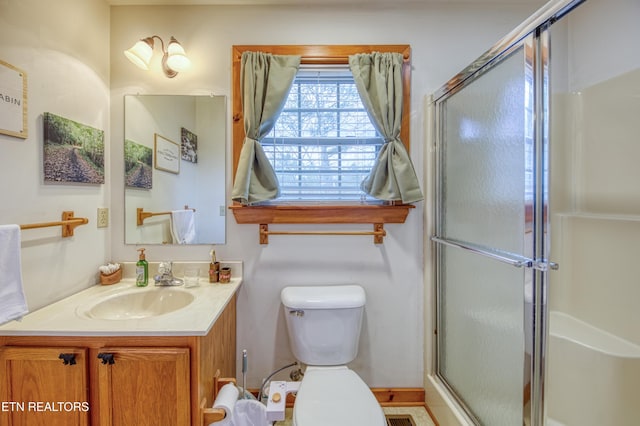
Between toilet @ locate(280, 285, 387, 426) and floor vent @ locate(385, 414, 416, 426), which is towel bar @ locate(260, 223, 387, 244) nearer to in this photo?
toilet @ locate(280, 285, 387, 426)

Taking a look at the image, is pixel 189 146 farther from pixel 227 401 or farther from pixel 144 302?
pixel 227 401

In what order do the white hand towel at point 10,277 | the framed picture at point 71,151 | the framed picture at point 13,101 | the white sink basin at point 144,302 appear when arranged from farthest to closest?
the white sink basin at point 144,302, the framed picture at point 71,151, the framed picture at point 13,101, the white hand towel at point 10,277

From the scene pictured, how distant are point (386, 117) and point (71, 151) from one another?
5.15 ft

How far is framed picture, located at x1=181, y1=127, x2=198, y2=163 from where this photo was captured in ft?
5.38

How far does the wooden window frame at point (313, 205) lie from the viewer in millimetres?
1623

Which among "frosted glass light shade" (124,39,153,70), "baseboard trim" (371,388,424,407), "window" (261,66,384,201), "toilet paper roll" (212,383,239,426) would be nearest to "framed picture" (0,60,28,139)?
"frosted glass light shade" (124,39,153,70)

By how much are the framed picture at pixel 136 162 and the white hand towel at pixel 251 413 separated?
4.27 feet

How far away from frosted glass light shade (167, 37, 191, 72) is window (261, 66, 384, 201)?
0.57 meters

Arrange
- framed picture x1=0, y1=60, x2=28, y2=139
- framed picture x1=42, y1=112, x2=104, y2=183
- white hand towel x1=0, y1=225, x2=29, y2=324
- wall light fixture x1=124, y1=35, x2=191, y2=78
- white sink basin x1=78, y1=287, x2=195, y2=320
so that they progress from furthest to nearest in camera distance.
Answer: wall light fixture x1=124, y1=35, x2=191, y2=78 < white sink basin x1=78, y1=287, x2=195, y2=320 < framed picture x1=42, y1=112, x2=104, y2=183 < framed picture x1=0, y1=60, x2=28, y2=139 < white hand towel x1=0, y1=225, x2=29, y2=324

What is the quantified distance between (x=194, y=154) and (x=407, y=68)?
1.31 meters

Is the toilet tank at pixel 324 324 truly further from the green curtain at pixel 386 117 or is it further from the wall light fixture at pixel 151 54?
the wall light fixture at pixel 151 54

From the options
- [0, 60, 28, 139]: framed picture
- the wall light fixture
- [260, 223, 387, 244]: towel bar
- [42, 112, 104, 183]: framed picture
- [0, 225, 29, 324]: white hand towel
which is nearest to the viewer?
[0, 225, 29, 324]: white hand towel

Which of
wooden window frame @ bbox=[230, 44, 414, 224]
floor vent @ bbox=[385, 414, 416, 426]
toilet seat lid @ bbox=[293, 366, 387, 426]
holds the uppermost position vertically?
wooden window frame @ bbox=[230, 44, 414, 224]

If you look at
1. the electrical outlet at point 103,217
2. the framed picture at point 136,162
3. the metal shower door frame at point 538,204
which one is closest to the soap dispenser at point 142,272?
the electrical outlet at point 103,217
